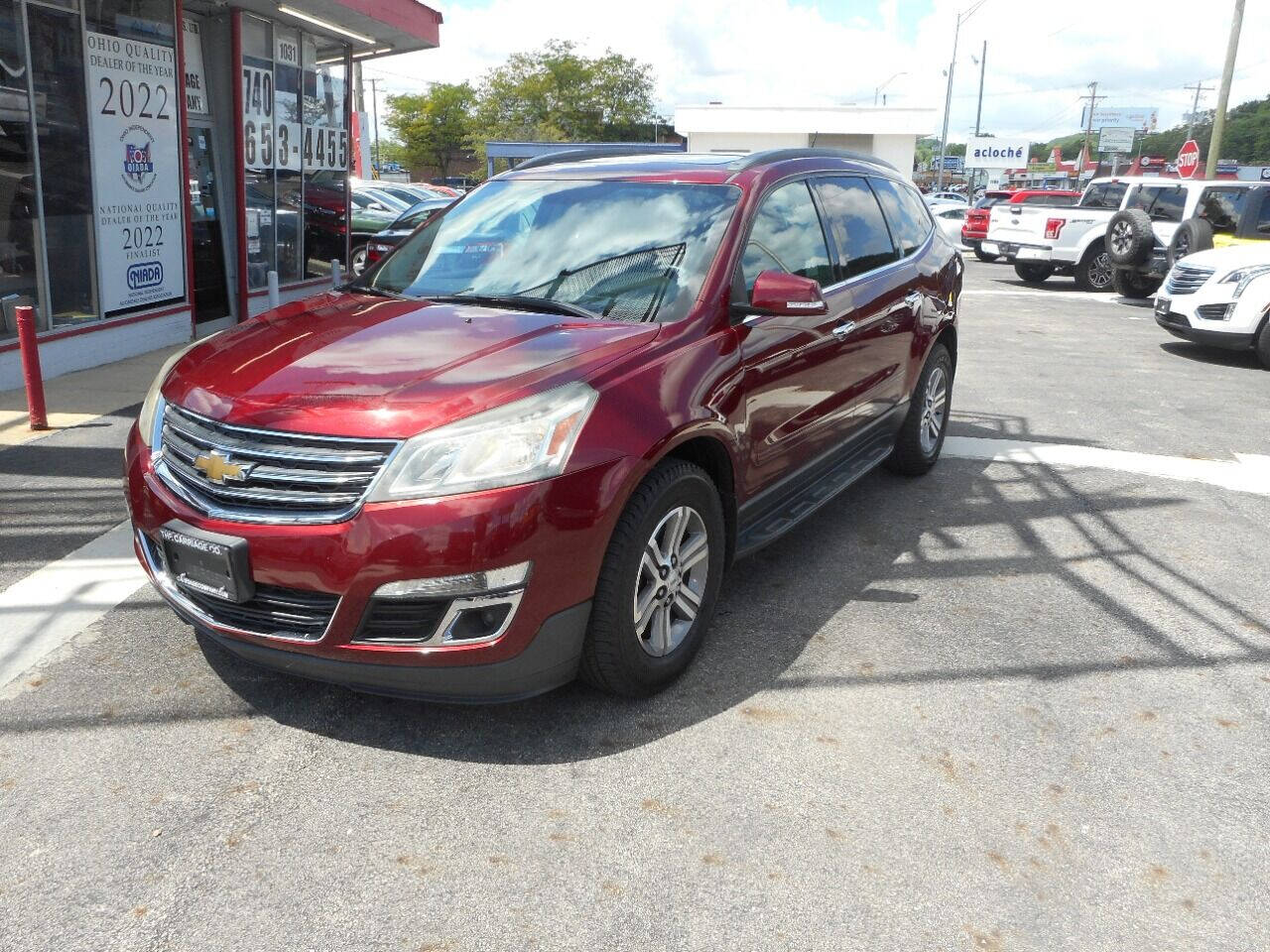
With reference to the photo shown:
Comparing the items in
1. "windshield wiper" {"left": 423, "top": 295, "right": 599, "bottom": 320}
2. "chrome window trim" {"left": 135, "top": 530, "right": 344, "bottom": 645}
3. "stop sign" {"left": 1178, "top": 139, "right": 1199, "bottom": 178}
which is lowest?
"chrome window trim" {"left": 135, "top": 530, "right": 344, "bottom": 645}

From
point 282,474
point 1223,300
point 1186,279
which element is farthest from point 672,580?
point 1186,279

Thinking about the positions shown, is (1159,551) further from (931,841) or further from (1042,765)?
(931,841)

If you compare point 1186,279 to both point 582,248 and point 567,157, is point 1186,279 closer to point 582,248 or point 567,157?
point 567,157

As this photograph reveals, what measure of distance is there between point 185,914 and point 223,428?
1.34 metres

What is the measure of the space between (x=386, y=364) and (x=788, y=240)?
6.33ft

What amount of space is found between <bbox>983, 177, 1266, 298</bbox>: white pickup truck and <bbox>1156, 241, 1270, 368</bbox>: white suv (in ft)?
8.16

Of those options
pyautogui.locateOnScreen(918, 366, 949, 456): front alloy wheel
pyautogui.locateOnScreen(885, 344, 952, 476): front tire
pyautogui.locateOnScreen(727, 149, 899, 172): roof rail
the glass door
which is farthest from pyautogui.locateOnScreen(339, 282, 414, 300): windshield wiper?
the glass door

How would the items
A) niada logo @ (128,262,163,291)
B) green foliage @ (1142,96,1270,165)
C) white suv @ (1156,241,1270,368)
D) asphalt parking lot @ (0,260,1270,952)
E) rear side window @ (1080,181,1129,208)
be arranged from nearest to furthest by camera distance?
1. asphalt parking lot @ (0,260,1270,952)
2. niada logo @ (128,262,163,291)
3. white suv @ (1156,241,1270,368)
4. rear side window @ (1080,181,1129,208)
5. green foliage @ (1142,96,1270,165)

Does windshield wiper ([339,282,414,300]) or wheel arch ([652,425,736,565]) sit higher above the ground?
windshield wiper ([339,282,414,300])

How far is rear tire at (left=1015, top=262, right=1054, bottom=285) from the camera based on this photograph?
1955 centimetres

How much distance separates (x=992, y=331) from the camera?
13.6 meters

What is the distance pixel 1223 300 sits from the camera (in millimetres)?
11250

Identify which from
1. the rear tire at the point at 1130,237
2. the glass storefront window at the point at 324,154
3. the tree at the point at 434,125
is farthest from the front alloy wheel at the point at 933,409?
the tree at the point at 434,125

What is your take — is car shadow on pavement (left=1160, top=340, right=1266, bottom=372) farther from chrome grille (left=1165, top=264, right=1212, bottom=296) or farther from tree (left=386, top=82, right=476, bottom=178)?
tree (left=386, top=82, right=476, bottom=178)
